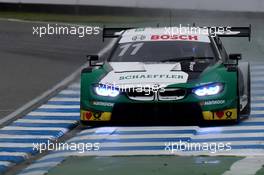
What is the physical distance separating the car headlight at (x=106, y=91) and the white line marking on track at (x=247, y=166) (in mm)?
2292

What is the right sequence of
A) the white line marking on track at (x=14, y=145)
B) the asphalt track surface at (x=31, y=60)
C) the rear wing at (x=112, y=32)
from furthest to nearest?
the asphalt track surface at (x=31, y=60)
the rear wing at (x=112, y=32)
the white line marking on track at (x=14, y=145)

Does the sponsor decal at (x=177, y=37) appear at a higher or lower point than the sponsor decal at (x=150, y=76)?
higher

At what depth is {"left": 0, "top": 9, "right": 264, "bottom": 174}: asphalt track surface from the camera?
10.5 m

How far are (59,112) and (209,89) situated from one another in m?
3.27

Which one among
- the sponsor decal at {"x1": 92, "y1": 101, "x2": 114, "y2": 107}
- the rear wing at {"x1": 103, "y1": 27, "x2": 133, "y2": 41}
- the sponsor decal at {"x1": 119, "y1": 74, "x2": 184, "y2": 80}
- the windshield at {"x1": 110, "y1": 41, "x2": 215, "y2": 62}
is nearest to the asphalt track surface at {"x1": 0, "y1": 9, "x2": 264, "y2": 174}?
the sponsor decal at {"x1": 92, "y1": 101, "x2": 114, "y2": 107}

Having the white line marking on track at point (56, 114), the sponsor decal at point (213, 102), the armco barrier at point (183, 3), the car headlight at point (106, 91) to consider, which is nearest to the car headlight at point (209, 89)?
the sponsor decal at point (213, 102)

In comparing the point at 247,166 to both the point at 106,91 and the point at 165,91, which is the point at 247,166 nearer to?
the point at 165,91

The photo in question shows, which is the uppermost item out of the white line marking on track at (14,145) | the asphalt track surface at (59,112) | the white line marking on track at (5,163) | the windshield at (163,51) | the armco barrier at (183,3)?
the armco barrier at (183,3)

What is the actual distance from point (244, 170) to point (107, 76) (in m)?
3.23

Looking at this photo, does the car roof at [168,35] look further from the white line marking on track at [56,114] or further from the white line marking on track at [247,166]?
the white line marking on track at [247,166]

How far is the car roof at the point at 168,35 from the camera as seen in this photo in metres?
13.0

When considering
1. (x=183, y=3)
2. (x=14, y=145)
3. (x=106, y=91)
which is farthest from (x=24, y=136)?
(x=183, y=3)

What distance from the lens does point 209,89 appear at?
1133 centimetres

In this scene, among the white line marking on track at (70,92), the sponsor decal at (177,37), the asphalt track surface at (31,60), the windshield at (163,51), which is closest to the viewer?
the windshield at (163,51)
